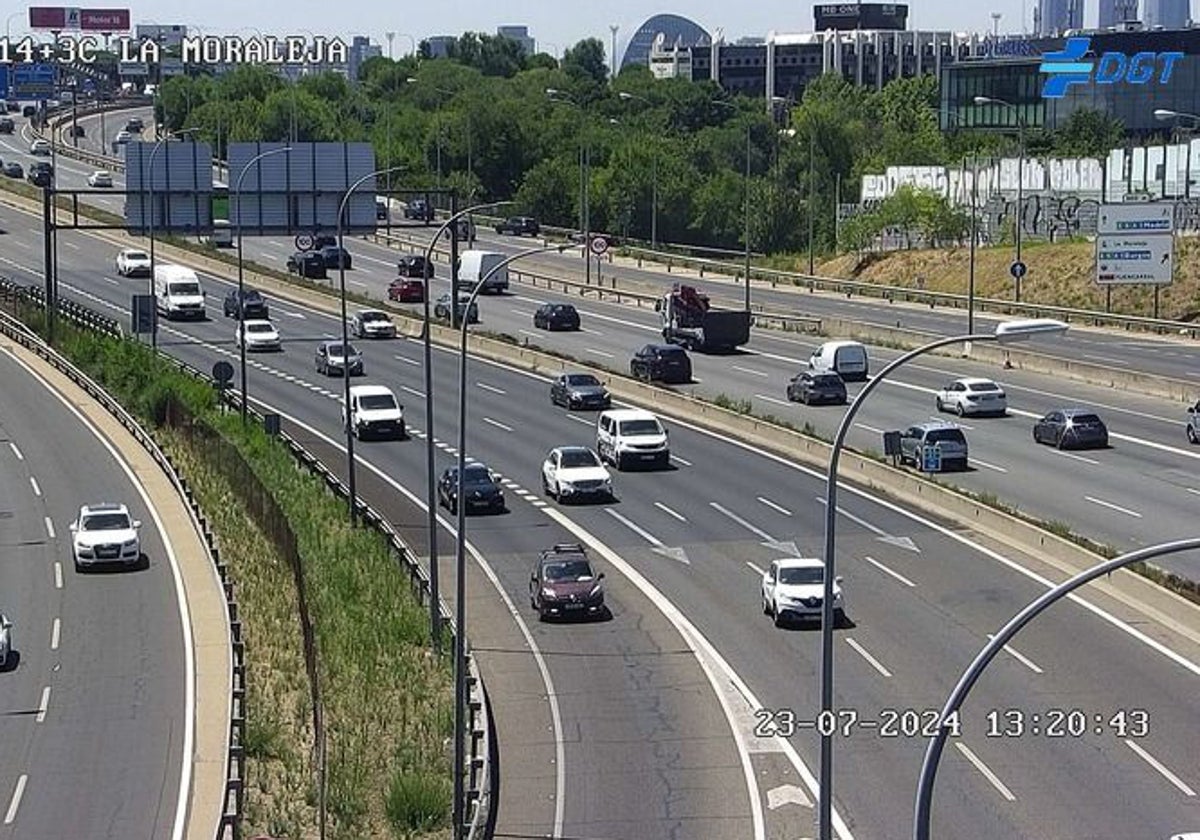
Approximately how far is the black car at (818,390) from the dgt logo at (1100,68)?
83480 mm

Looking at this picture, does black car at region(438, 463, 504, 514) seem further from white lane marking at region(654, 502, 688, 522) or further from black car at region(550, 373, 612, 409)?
black car at region(550, 373, 612, 409)

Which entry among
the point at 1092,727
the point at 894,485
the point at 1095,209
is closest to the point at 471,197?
the point at 1095,209

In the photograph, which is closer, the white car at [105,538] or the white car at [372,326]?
the white car at [105,538]

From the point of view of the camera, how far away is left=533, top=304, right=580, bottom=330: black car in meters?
90.2

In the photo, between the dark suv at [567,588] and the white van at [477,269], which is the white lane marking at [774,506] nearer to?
the dark suv at [567,588]

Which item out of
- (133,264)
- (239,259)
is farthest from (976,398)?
(133,264)

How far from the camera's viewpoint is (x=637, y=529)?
165 ft

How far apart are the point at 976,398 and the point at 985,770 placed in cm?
3570

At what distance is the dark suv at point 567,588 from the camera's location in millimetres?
41625

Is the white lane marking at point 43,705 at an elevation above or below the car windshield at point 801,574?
→ below

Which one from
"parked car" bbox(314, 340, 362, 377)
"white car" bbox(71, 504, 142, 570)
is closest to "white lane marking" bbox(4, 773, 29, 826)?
"white car" bbox(71, 504, 142, 570)

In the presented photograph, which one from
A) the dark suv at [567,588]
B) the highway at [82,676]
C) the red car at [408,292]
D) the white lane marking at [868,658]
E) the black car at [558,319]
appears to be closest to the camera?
the highway at [82,676]

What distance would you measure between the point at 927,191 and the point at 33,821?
10069 cm

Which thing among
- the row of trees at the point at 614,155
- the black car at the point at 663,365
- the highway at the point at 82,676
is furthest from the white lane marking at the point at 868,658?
the row of trees at the point at 614,155
